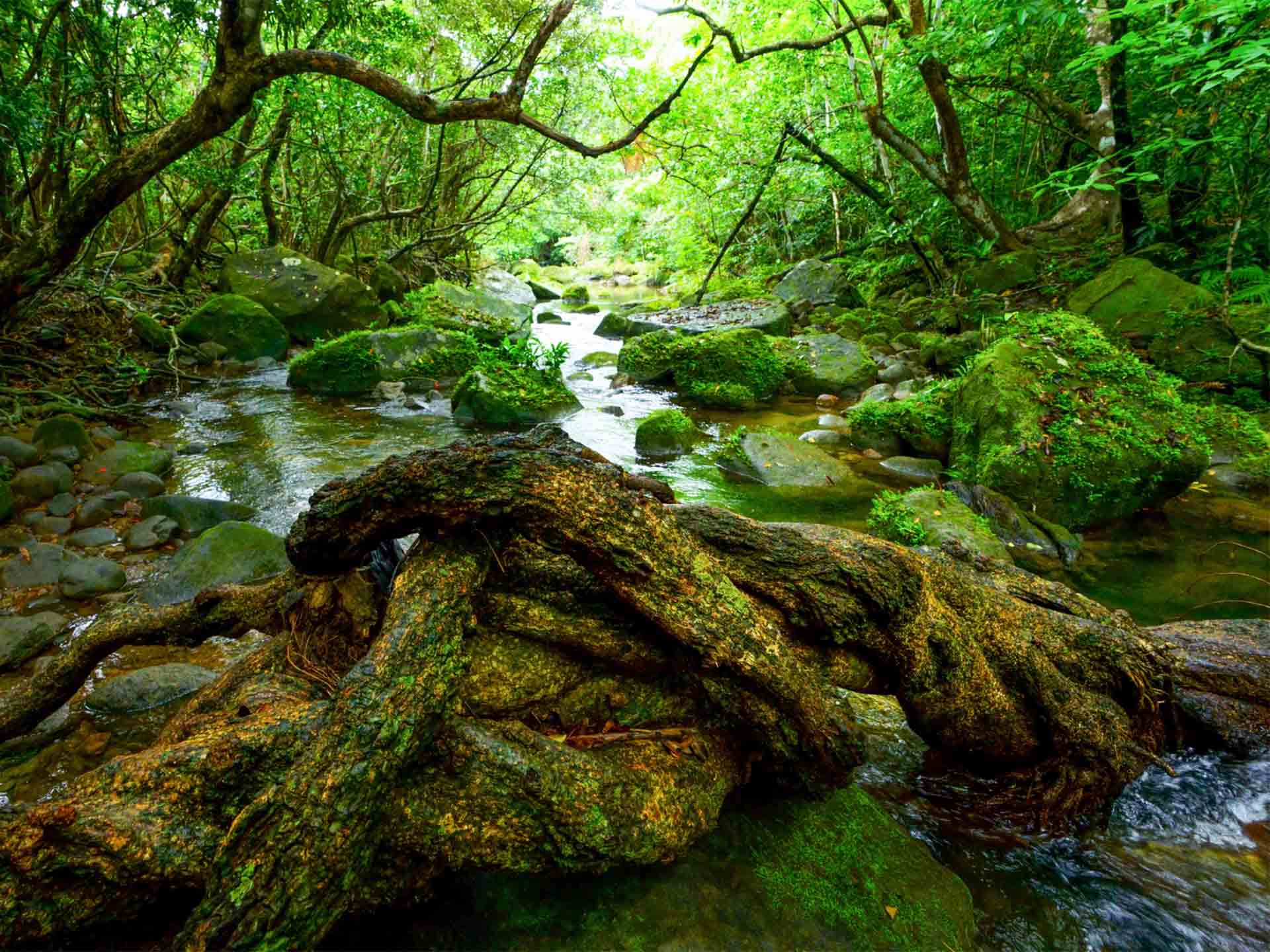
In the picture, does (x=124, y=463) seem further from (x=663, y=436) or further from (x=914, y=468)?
(x=914, y=468)

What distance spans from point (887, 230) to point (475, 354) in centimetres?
814

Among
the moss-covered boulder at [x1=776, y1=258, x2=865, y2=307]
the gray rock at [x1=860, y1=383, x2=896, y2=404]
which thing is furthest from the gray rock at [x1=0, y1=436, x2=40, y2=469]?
the moss-covered boulder at [x1=776, y1=258, x2=865, y2=307]

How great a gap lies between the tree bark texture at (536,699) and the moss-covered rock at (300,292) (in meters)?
11.6

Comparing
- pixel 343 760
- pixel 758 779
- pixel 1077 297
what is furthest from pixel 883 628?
pixel 1077 297

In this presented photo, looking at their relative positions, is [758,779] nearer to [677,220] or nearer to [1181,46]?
[1181,46]

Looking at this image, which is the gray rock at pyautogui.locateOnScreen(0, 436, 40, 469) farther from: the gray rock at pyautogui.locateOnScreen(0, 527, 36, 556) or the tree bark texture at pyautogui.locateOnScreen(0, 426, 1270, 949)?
the tree bark texture at pyautogui.locateOnScreen(0, 426, 1270, 949)

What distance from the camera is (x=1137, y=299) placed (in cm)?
841

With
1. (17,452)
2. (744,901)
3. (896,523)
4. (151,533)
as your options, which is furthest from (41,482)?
(896,523)

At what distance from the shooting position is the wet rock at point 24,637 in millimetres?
3543

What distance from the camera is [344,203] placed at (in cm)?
1548

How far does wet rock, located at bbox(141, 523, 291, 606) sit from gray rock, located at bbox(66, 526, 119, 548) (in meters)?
0.95

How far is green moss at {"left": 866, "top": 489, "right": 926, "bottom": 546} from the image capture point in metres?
5.35

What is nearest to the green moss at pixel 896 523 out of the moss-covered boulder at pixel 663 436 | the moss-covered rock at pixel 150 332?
the moss-covered boulder at pixel 663 436

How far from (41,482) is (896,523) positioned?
7.73m
